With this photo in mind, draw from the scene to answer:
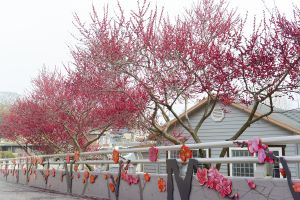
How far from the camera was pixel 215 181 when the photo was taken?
23.0 ft

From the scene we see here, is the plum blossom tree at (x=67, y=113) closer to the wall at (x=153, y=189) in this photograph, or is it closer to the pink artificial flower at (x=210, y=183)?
the wall at (x=153, y=189)

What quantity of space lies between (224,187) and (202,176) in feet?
1.76

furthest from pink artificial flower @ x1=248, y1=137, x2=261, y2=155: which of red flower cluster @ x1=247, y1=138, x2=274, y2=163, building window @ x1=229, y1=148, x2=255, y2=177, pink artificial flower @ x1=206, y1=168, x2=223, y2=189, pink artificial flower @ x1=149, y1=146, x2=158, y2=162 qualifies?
building window @ x1=229, y1=148, x2=255, y2=177

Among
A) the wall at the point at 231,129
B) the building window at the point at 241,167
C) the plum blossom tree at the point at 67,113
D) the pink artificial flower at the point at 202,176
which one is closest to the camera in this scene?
the pink artificial flower at the point at 202,176

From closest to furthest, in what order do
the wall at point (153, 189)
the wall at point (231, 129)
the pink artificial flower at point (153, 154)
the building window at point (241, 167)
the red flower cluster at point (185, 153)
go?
the wall at point (153, 189)
the red flower cluster at point (185, 153)
the pink artificial flower at point (153, 154)
the building window at point (241, 167)
the wall at point (231, 129)

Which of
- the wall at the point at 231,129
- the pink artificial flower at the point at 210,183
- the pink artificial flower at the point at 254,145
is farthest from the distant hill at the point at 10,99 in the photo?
the pink artificial flower at the point at 254,145

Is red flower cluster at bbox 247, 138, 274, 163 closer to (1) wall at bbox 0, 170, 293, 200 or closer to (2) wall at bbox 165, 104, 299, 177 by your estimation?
(1) wall at bbox 0, 170, 293, 200

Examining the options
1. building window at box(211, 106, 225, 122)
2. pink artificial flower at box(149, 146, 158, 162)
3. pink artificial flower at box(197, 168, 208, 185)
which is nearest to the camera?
pink artificial flower at box(197, 168, 208, 185)

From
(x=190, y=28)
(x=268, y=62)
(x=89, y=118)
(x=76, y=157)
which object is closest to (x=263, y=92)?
(x=268, y=62)

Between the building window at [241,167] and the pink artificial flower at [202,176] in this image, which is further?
the building window at [241,167]

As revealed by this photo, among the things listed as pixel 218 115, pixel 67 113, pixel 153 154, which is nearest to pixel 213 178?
pixel 153 154

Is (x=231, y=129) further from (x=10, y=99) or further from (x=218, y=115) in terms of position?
(x=10, y=99)

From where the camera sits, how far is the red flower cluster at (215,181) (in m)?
6.77

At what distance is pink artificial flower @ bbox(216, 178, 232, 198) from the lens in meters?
6.75
